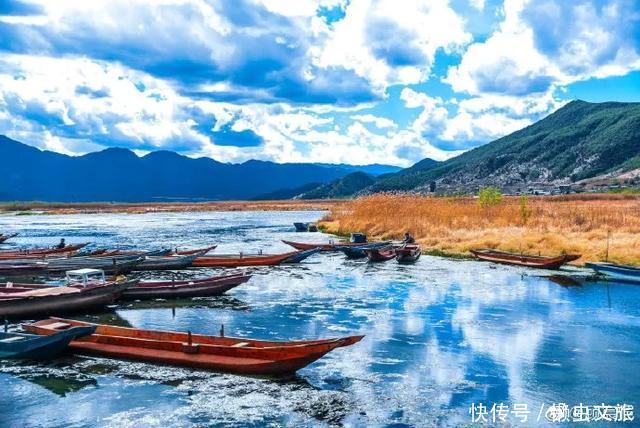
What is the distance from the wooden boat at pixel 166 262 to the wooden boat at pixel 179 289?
9747 mm

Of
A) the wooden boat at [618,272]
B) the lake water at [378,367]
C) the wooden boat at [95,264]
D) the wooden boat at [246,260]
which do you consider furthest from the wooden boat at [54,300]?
the wooden boat at [618,272]

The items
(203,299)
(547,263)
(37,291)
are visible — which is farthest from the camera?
(547,263)

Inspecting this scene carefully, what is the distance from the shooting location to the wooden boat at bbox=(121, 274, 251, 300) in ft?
91.6

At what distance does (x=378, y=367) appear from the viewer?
55.6ft

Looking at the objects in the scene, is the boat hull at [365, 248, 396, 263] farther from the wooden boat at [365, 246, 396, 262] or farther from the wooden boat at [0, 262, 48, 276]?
the wooden boat at [0, 262, 48, 276]

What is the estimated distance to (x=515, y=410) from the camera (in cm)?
1366

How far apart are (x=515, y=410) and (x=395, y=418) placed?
2.87 meters

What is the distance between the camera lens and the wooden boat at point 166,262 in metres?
37.9

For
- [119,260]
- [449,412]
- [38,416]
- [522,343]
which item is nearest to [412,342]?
[522,343]

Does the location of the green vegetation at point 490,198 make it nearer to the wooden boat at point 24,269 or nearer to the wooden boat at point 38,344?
the wooden boat at point 24,269

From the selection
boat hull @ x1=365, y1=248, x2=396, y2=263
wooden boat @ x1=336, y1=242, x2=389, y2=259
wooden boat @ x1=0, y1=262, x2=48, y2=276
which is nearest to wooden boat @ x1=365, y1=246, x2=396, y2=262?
boat hull @ x1=365, y1=248, x2=396, y2=263

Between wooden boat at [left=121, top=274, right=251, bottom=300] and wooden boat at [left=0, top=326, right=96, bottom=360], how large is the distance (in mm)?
9911

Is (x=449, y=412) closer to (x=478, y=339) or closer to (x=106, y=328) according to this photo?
(x=478, y=339)

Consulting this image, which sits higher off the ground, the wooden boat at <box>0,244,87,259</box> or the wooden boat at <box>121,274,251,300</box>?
the wooden boat at <box>0,244,87,259</box>
